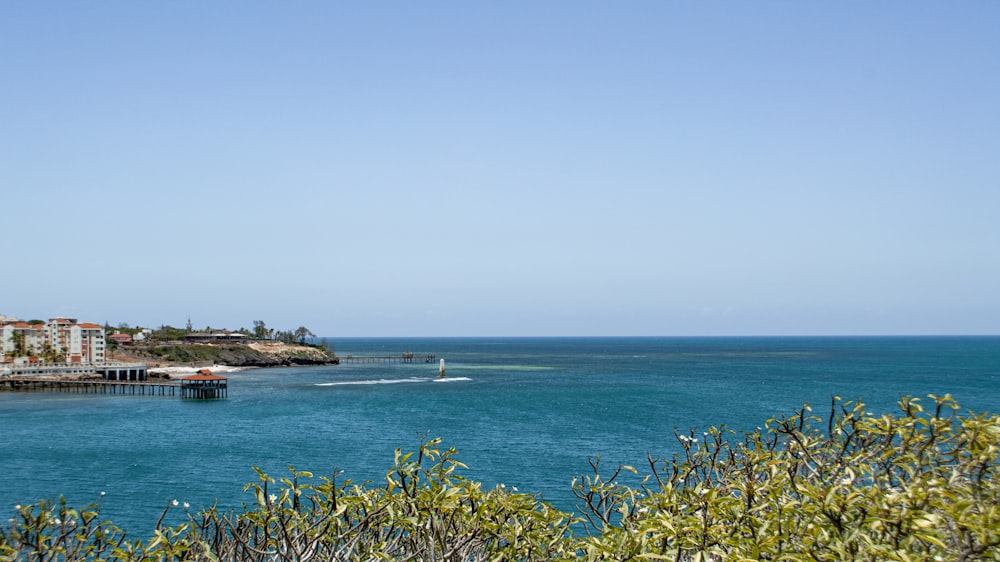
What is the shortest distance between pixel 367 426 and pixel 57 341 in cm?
7704

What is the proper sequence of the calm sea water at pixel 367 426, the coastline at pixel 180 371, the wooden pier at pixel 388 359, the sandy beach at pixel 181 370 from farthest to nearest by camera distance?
the wooden pier at pixel 388 359, the sandy beach at pixel 181 370, the coastline at pixel 180 371, the calm sea water at pixel 367 426

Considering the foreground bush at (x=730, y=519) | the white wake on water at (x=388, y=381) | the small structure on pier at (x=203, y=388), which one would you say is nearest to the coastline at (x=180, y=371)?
the small structure on pier at (x=203, y=388)

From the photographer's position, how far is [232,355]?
Answer: 124 m

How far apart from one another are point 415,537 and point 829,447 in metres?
5.49

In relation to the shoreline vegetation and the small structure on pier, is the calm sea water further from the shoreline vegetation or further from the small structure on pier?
the shoreline vegetation

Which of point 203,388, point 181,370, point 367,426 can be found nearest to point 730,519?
point 367,426

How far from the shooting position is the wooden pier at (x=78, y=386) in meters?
75.4

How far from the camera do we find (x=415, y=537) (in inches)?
328

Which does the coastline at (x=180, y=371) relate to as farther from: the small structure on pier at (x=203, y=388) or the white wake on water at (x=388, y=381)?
the white wake on water at (x=388, y=381)

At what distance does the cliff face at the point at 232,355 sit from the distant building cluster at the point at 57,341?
9.38 meters

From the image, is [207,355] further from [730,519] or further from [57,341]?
[730,519]

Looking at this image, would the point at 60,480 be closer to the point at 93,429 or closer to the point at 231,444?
the point at 231,444

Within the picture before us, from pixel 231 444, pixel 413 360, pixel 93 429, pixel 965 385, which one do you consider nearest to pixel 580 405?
pixel 231 444

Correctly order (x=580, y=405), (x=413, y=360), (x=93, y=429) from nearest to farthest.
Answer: (x=93, y=429) < (x=580, y=405) < (x=413, y=360)
